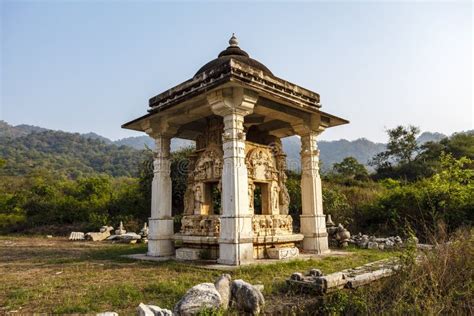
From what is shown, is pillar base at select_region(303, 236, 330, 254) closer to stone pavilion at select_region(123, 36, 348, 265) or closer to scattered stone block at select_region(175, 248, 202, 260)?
stone pavilion at select_region(123, 36, 348, 265)

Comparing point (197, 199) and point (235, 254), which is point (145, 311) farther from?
point (197, 199)

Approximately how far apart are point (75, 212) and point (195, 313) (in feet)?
71.4

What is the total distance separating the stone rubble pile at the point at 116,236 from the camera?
15273mm

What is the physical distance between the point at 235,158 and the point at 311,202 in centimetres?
339

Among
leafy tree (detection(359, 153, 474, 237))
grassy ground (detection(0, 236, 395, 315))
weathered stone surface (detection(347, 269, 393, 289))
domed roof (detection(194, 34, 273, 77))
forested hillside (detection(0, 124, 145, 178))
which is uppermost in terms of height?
forested hillside (detection(0, 124, 145, 178))

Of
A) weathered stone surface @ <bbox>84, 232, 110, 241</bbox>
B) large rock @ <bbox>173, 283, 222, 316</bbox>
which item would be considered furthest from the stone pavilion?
weathered stone surface @ <bbox>84, 232, 110, 241</bbox>

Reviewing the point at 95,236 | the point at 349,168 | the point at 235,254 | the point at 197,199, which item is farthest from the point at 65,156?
the point at 235,254

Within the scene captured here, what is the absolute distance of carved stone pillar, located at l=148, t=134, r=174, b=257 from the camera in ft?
29.6

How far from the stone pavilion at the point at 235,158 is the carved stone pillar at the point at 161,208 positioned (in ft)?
0.09

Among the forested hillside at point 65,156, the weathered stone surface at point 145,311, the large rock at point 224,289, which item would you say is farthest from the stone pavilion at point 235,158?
the forested hillside at point 65,156

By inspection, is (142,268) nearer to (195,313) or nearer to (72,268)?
(72,268)

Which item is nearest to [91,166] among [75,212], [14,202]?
[14,202]

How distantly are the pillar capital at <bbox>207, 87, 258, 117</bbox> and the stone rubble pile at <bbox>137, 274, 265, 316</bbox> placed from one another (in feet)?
13.4

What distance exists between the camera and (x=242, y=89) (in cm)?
727
